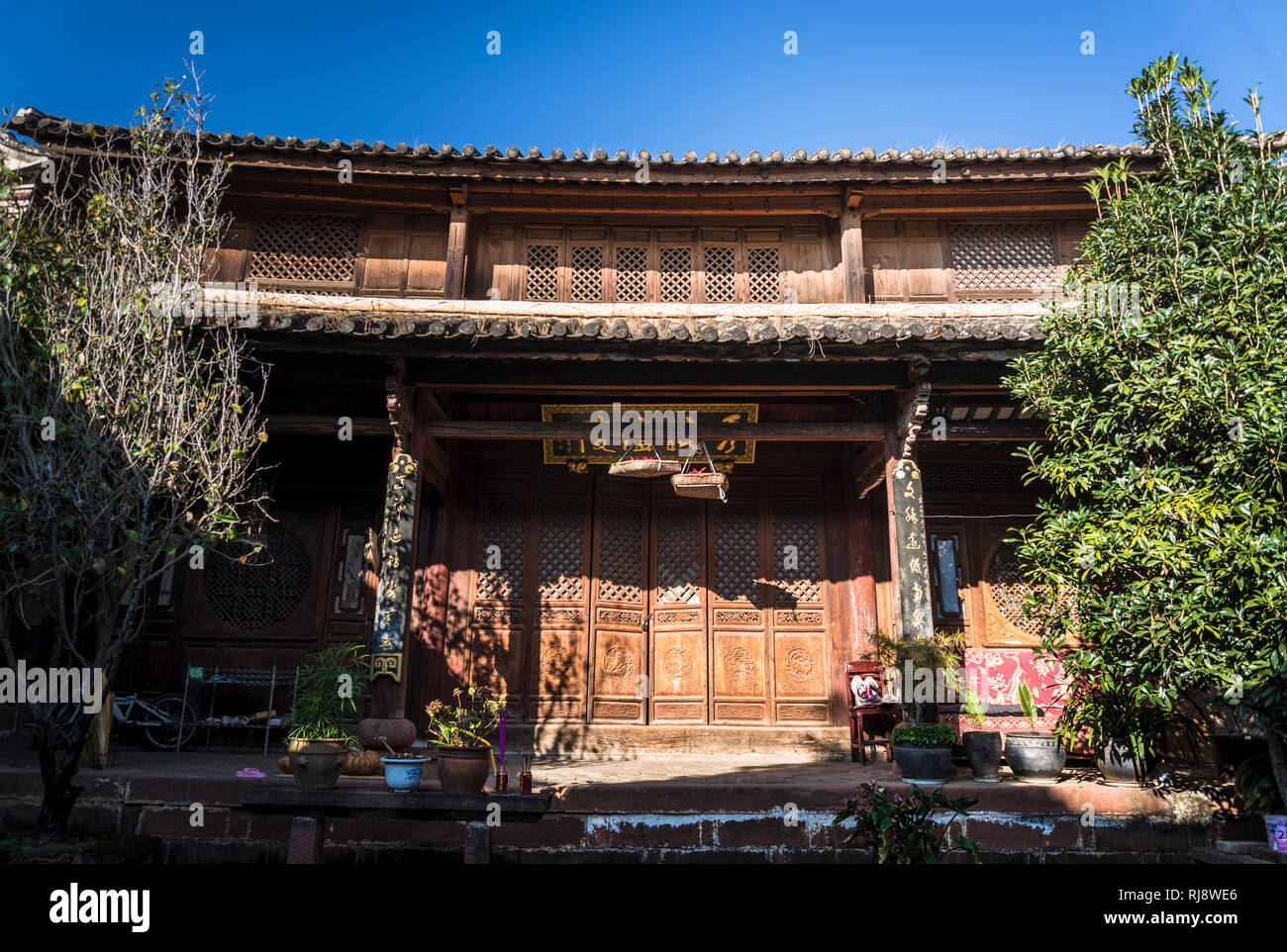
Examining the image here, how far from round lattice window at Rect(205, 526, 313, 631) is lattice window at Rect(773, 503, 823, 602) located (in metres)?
5.55

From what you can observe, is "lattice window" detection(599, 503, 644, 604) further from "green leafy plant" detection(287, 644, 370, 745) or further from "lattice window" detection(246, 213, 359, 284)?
"lattice window" detection(246, 213, 359, 284)

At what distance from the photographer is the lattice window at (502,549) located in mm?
9430

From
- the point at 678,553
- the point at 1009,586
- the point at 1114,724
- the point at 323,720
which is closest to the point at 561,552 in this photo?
the point at 678,553

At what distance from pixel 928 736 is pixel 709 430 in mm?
3398

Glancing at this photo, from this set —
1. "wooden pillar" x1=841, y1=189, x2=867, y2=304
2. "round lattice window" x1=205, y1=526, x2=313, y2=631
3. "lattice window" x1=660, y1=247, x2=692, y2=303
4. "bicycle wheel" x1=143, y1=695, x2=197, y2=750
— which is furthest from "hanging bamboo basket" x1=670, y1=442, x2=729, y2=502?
"bicycle wheel" x1=143, y1=695, x2=197, y2=750

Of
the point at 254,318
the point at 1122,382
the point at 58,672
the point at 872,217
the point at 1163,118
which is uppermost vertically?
the point at 872,217

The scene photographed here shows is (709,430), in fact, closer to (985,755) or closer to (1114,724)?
(985,755)

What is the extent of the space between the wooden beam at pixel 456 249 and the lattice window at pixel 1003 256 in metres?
5.78

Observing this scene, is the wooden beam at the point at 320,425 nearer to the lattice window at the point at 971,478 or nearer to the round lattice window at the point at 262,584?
the round lattice window at the point at 262,584

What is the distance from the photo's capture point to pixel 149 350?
5.74 metres
